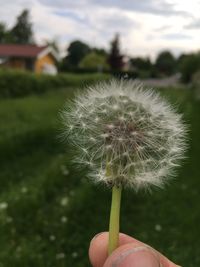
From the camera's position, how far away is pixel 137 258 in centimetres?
188

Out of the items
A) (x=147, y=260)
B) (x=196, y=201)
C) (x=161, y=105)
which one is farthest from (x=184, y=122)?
(x=196, y=201)

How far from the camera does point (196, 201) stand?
8422mm

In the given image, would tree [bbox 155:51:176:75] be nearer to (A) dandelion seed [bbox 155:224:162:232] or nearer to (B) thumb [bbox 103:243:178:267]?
(A) dandelion seed [bbox 155:224:162:232]

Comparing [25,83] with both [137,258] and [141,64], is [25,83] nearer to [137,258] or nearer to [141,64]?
[137,258]

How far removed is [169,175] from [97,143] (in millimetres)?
294

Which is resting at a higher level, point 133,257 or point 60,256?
point 133,257

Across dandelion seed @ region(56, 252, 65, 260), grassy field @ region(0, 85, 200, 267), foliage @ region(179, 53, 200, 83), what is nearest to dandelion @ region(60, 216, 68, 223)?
grassy field @ region(0, 85, 200, 267)

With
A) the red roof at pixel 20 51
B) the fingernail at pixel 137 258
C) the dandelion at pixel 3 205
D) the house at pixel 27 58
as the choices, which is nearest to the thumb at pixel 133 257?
the fingernail at pixel 137 258

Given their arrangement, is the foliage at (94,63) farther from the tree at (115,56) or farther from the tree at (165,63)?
the tree at (165,63)

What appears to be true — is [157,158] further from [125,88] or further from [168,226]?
[168,226]

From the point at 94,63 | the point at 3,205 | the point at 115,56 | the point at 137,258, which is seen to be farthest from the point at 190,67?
the point at 137,258

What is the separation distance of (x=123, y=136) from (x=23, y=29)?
282 feet

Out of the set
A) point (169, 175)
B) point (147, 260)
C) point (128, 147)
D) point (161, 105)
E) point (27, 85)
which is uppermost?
point (161, 105)

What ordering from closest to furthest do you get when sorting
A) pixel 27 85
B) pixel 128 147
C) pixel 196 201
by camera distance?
pixel 128 147 → pixel 196 201 → pixel 27 85
